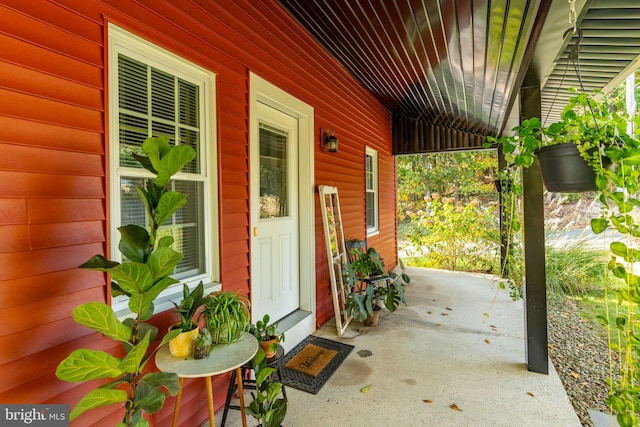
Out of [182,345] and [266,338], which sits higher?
[182,345]

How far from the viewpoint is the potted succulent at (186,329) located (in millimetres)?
1488

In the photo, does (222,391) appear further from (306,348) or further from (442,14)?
(442,14)

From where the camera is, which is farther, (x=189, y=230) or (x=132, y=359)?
(x=189, y=230)

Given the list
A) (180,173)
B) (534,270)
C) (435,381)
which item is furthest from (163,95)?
→ (534,270)

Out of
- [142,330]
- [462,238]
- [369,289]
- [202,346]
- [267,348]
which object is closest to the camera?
[142,330]

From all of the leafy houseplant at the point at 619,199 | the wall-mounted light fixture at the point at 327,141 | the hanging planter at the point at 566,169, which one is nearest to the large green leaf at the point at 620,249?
the leafy houseplant at the point at 619,199

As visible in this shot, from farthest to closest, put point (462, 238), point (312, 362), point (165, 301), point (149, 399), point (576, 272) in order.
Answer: point (462, 238)
point (576, 272)
point (312, 362)
point (165, 301)
point (149, 399)

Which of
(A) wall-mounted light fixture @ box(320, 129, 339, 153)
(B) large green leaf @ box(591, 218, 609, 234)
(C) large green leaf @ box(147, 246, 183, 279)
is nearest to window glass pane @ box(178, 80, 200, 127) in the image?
(C) large green leaf @ box(147, 246, 183, 279)

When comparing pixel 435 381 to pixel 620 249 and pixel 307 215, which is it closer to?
pixel 620 249

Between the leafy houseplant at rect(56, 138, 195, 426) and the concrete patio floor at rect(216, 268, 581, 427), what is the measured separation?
1.01 m

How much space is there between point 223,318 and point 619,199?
180 centimetres

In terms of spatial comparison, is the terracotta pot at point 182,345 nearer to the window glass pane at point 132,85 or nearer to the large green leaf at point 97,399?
the large green leaf at point 97,399

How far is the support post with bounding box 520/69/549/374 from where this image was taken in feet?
8.02

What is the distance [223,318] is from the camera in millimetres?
1596
